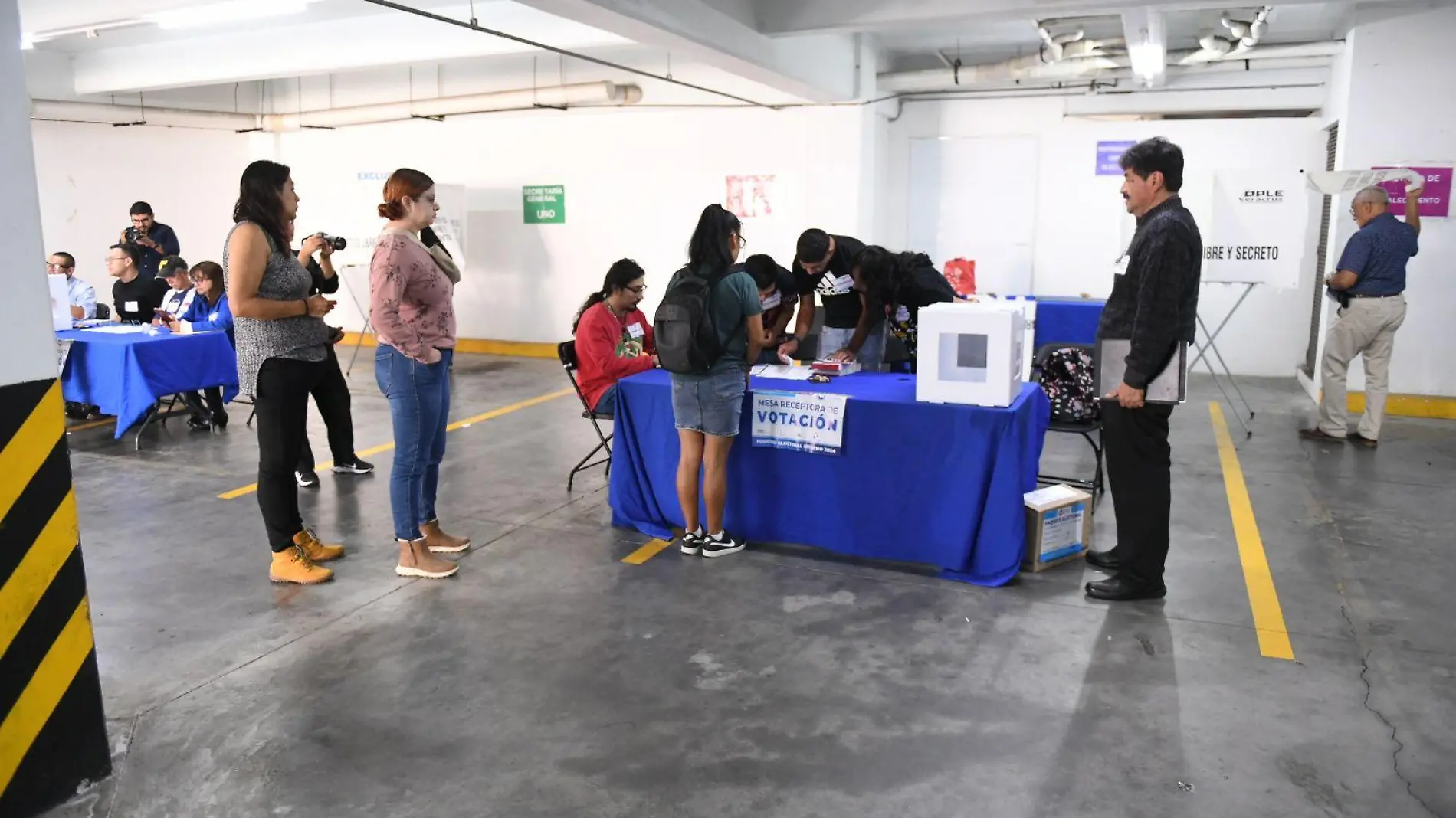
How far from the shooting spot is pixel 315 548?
13.1 feet

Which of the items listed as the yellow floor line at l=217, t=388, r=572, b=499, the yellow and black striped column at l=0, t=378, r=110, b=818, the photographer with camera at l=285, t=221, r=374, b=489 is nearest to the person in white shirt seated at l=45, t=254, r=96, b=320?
the yellow floor line at l=217, t=388, r=572, b=499

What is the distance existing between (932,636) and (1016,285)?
670 cm

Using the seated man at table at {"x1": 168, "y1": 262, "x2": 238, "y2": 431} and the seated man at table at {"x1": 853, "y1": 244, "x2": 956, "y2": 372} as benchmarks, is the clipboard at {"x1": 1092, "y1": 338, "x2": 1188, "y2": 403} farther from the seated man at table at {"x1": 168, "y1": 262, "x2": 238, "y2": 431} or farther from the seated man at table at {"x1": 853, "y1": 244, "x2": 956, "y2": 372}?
the seated man at table at {"x1": 168, "y1": 262, "x2": 238, "y2": 431}

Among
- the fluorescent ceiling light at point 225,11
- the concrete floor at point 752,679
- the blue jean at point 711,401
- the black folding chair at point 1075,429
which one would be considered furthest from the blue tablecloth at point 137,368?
the black folding chair at point 1075,429

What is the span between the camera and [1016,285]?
9.38 meters

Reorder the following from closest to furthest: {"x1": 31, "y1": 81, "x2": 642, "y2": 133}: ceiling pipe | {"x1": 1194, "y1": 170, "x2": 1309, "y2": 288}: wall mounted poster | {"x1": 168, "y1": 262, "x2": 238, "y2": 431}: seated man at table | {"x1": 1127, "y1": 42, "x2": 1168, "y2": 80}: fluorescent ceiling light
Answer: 1. {"x1": 168, "y1": 262, "x2": 238, "y2": 431}: seated man at table
2. {"x1": 1194, "y1": 170, "x2": 1309, "y2": 288}: wall mounted poster
3. {"x1": 1127, "y1": 42, "x2": 1168, "y2": 80}: fluorescent ceiling light
4. {"x1": 31, "y1": 81, "x2": 642, "y2": 133}: ceiling pipe

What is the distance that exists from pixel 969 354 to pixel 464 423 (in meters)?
4.32

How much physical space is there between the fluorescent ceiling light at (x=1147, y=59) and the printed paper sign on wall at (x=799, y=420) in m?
4.52

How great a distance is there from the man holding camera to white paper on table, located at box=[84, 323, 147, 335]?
1.10 metres

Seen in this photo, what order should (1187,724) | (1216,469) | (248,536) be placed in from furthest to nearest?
(1216,469), (248,536), (1187,724)

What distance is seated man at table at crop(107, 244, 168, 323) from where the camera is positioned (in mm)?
6757

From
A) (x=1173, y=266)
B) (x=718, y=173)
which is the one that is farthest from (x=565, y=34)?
(x=1173, y=266)

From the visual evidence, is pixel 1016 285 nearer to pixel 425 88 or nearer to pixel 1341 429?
pixel 1341 429

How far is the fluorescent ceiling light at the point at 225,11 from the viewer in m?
6.70
